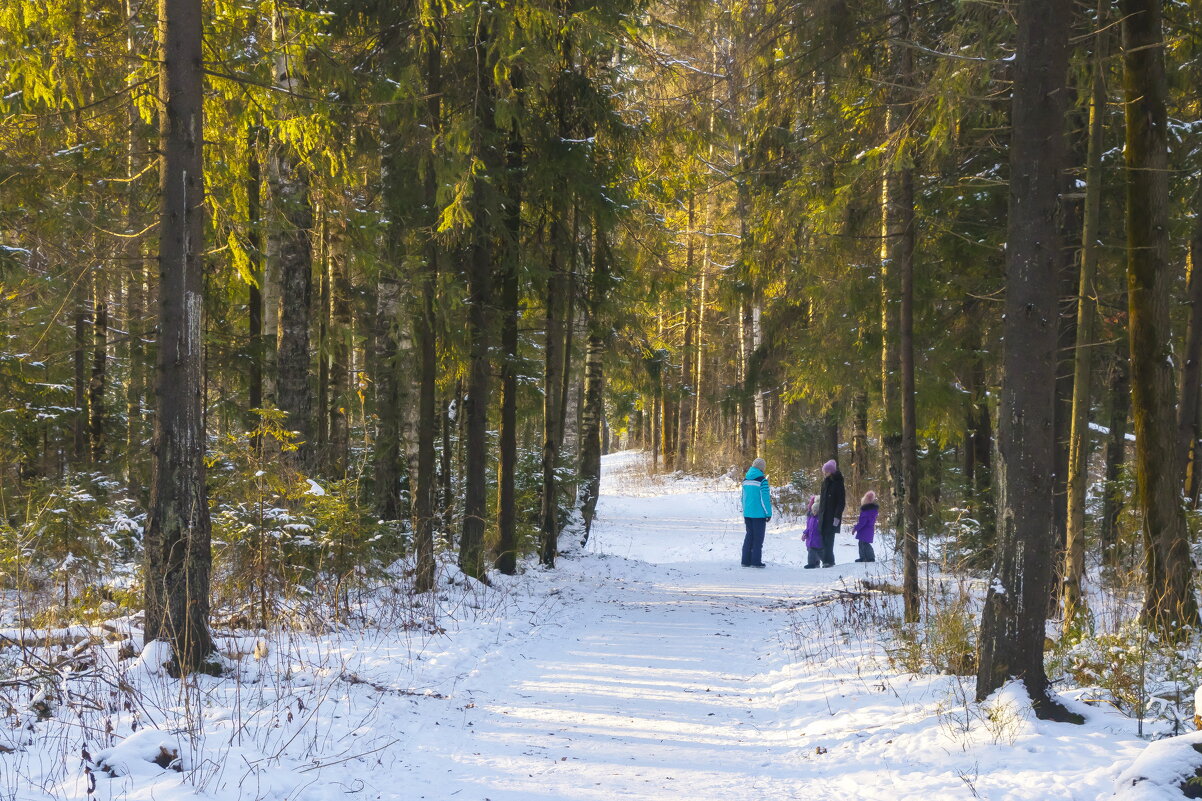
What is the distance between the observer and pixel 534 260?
40.7 ft

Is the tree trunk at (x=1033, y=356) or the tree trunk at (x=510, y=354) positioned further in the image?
the tree trunk at (x=510, y=354)

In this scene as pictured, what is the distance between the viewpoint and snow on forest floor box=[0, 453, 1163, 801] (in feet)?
14.2

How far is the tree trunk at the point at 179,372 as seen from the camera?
5809 mm

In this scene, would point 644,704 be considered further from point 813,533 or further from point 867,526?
point 867,526

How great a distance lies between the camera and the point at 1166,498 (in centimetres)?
726

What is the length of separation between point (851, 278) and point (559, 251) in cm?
467

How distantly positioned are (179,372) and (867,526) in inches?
498

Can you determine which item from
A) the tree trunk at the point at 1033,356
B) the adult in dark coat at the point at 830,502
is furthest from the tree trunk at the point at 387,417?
the tree trunk at the point at 1033,356

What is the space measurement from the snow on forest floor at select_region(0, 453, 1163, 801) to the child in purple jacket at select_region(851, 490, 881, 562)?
5.62 metres

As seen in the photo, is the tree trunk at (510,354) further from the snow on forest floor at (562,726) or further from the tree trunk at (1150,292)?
the tree trunk at (1150,292)

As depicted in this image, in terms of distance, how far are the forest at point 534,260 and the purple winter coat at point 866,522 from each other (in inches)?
49.0

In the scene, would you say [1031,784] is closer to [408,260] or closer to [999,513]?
[999,513]

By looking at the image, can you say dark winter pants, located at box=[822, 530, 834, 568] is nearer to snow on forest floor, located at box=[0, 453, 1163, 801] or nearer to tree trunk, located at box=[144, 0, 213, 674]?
snow on forest floor, located at box=[0, 453, 1163, 801]

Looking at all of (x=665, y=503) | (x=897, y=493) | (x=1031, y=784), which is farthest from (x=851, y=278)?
(x=665, y=503)
